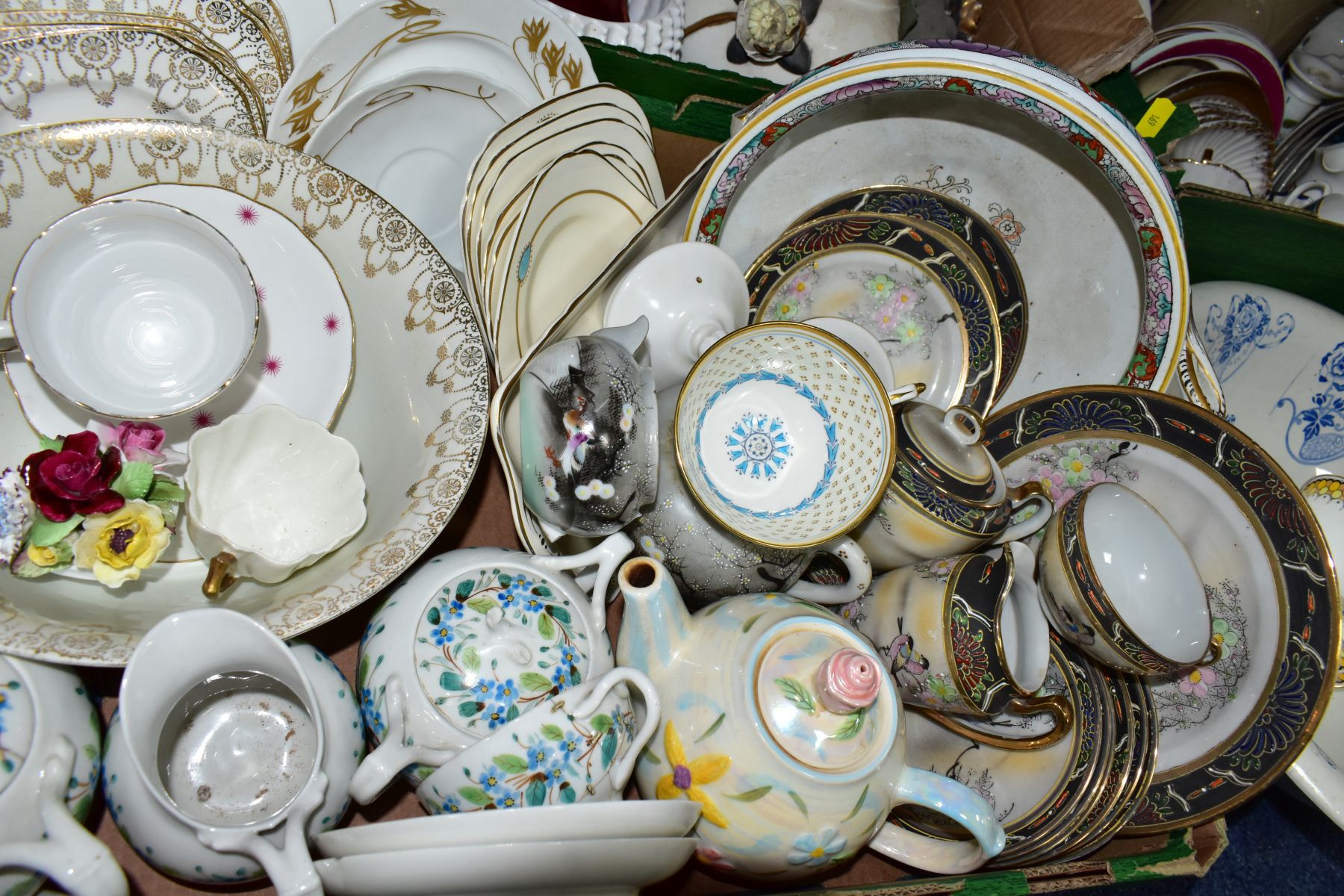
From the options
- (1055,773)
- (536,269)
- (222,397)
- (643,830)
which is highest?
(536,269)

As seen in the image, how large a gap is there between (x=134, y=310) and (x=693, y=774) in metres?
0.58

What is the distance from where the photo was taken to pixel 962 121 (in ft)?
3.05

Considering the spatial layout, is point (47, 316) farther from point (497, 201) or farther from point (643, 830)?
point (643, 830)

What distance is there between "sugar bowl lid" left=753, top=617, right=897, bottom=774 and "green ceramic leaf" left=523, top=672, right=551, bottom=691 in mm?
158

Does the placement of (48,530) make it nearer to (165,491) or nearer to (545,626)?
(165,491)

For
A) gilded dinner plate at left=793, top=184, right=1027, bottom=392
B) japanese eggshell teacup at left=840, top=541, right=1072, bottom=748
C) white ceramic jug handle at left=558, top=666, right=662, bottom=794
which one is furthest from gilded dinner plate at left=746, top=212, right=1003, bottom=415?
white ceramic jug handle at left=558, top=666, right=662, bottom=794

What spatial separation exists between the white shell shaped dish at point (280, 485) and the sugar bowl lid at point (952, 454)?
47 centimetres

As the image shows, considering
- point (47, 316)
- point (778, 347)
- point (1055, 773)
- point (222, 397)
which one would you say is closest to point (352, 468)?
point (222, 397)

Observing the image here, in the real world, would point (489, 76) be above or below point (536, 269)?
above

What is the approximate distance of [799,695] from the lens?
0.66 meters

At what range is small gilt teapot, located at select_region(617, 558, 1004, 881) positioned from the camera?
64 cm

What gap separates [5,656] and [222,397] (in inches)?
10.0

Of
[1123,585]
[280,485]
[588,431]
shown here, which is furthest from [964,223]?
[280,485]

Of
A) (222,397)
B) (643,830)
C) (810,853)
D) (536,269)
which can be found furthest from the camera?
(536,269)
